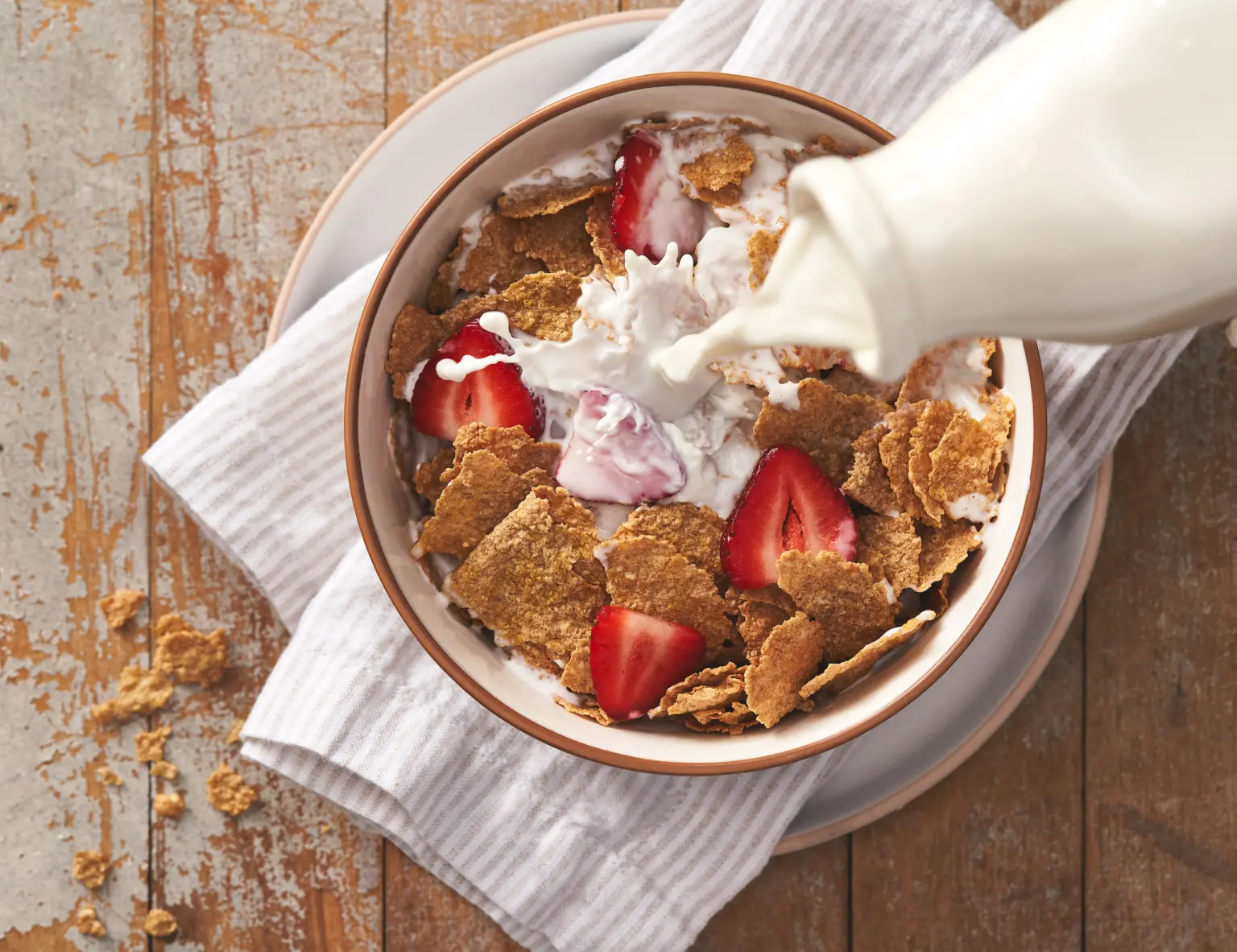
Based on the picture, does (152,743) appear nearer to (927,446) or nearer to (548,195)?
(548,195)

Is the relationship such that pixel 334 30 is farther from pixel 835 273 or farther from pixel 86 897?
pixel 86 897

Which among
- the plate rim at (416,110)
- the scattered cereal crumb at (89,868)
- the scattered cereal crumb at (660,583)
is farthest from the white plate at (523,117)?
the scattered cereal crumb at (89,868)

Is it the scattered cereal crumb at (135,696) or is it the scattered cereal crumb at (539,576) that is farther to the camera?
the scattered cereal crumb at (135,696)

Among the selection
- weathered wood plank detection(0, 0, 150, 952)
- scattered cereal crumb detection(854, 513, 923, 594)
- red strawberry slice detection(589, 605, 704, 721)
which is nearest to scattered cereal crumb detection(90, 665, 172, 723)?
weathered wood plank detection(0, 0, 150, 952)

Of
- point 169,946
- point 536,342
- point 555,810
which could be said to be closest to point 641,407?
point 536,342

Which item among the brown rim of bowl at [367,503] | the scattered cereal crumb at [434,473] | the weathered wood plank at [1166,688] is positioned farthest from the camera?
the weathered wood plank at [1166,688]

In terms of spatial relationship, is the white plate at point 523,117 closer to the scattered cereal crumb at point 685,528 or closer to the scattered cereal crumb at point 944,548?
the scattered cereal crumb at point 944,548
